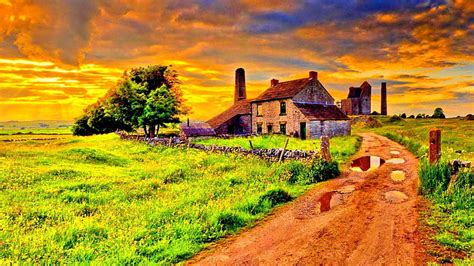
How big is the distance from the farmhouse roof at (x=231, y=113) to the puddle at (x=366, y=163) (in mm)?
30520

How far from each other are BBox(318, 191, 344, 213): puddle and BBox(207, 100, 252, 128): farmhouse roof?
38.8 metres

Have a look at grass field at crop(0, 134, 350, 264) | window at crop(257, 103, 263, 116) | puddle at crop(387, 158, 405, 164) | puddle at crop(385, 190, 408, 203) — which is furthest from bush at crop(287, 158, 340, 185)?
window at crop(257, 103, 263, 116)

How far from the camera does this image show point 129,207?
36.9 feet

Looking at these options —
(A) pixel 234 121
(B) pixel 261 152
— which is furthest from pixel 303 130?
(B) pixel 261 152

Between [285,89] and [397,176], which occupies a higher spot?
[285,89]

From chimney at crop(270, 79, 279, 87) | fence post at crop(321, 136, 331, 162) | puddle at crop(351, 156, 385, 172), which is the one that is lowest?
puddle at crop(351, 156, 385, 172)

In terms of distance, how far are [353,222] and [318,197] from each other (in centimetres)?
304

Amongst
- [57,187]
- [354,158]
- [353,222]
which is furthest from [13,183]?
[354,158]

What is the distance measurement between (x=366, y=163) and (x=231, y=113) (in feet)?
116

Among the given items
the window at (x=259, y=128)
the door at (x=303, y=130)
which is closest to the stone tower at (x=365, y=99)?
the window at (x=259, y=128)

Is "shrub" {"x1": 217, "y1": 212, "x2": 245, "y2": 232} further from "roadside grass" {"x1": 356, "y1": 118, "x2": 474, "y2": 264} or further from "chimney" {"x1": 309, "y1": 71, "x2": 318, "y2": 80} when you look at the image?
"chimney" {"x1": 309, "y1": 71, "x2": 318, "y2": 80}

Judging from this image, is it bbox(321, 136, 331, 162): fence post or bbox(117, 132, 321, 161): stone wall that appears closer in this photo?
bbox(321, 136, 331, 162): fence post

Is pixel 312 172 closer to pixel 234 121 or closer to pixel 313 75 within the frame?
pixel 313 75

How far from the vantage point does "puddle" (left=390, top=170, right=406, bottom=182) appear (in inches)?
591
